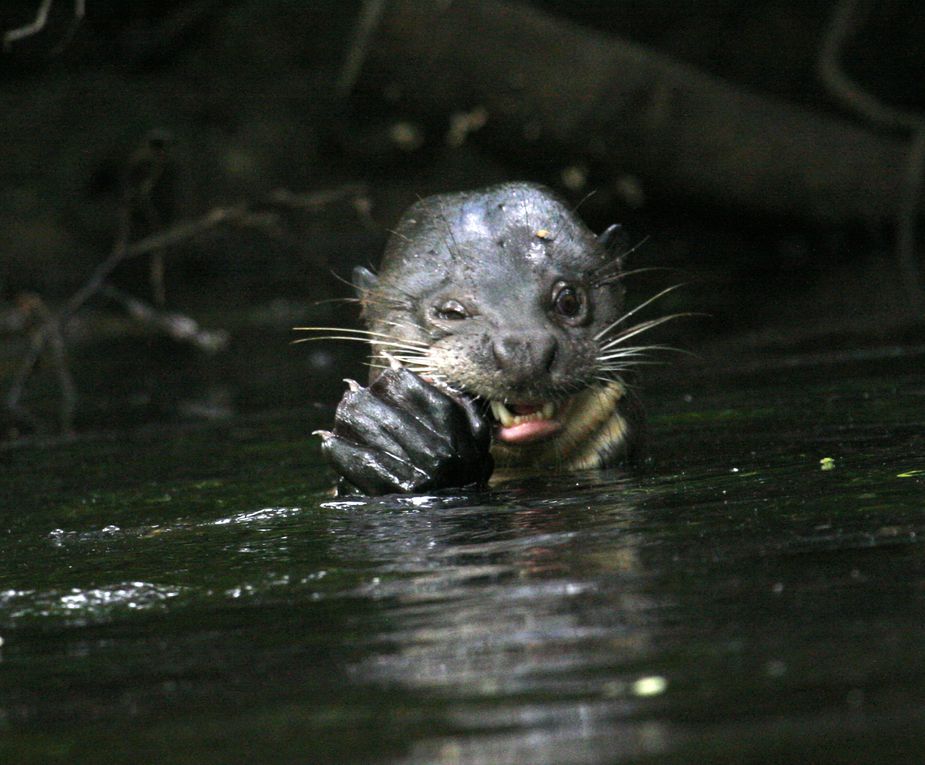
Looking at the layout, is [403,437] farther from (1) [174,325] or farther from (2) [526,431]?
(1) [174,325]

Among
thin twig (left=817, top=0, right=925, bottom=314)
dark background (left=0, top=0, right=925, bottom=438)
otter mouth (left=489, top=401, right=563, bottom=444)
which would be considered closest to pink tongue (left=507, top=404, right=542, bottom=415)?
otter mouth (left=489, top=401, right=563, bottom=444)

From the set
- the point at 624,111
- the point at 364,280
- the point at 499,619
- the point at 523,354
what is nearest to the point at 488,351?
the point at 523,354

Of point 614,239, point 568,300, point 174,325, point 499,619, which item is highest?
point 614,239

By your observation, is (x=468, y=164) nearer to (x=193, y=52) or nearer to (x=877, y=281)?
(x=193, y=52)

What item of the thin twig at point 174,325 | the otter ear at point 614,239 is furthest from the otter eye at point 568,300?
the thin twig at point 174,325

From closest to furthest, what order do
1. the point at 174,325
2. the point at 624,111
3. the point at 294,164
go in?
1. the point at 174,325
2. the point at 624,111
3. the point at 294,164

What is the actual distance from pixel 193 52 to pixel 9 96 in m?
1.50

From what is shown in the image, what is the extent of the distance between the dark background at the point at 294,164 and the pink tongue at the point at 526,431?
15.5ft

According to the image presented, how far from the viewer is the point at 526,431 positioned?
4027mm

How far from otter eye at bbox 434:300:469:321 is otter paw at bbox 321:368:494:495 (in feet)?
1.07

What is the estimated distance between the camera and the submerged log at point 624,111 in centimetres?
1042

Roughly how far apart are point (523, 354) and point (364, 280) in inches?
34.0

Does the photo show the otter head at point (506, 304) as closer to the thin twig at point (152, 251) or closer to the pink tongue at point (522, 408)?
the pink tongue at point (522, 408)

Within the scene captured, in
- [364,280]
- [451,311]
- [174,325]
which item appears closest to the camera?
[451,311]
